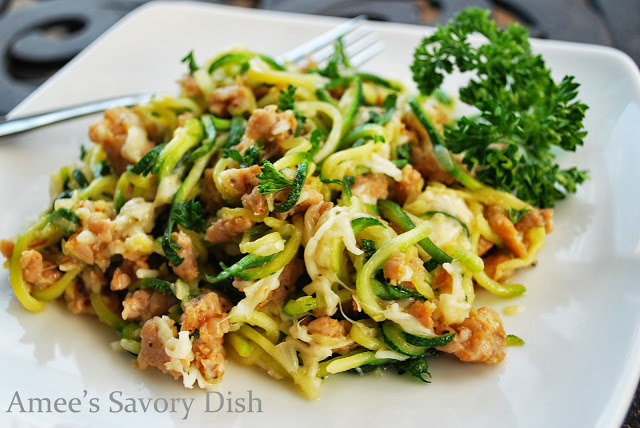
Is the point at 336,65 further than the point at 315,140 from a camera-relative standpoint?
Yes

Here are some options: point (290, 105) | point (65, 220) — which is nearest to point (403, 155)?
point (290, 105)

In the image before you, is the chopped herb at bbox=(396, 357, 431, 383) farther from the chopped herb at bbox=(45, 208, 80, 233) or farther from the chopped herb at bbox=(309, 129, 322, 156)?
the chopped herb at bbox=(45, 208, 80, 233)

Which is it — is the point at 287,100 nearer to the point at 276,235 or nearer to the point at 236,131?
the point at 236,131

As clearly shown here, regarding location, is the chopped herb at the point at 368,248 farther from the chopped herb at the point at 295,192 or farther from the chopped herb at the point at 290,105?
the chopped herb at the point at 290,105

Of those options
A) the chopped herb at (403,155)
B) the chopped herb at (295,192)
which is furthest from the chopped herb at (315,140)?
the chopped herb at (403,155)

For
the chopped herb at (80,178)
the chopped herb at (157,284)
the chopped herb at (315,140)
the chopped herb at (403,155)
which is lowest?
the chopped herb at (157,284)

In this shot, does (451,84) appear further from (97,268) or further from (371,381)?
(97,268)
